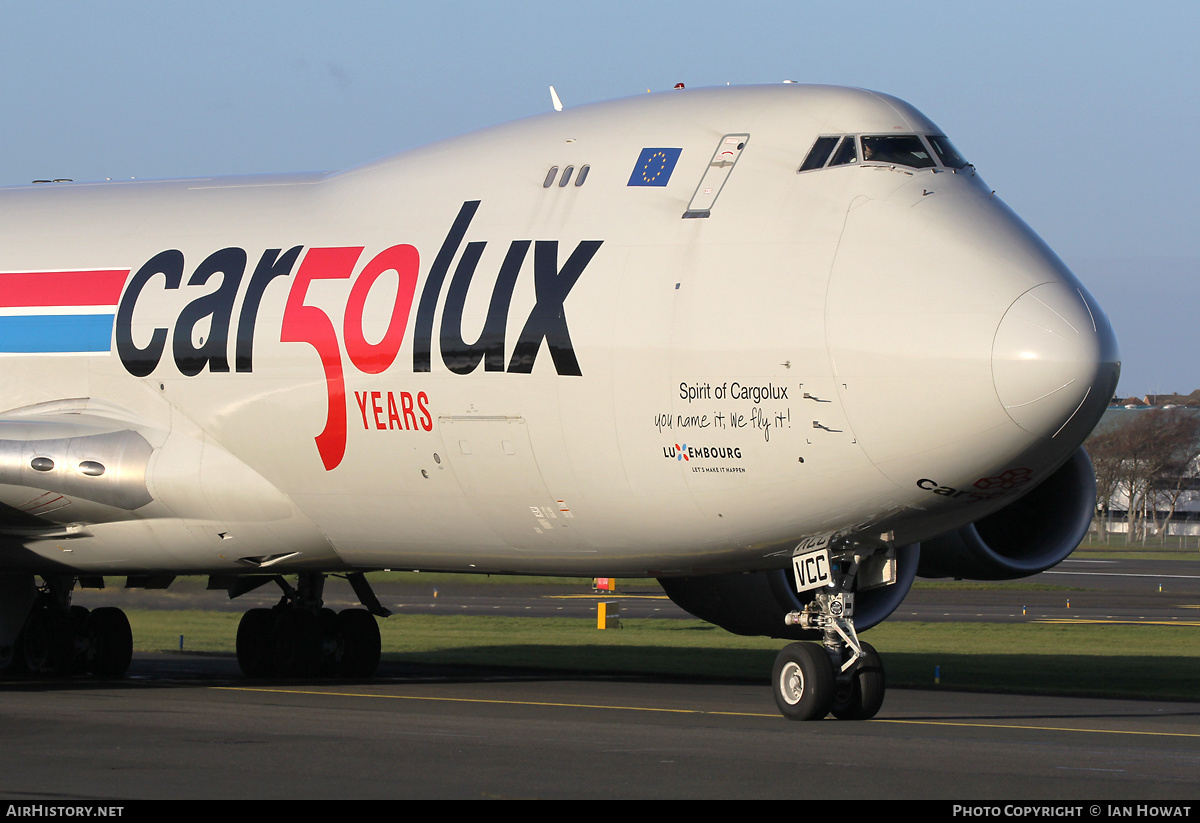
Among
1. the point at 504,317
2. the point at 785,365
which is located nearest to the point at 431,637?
the point at 504,317

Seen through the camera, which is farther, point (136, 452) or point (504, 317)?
point (136, 452)

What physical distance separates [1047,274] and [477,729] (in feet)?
20.5

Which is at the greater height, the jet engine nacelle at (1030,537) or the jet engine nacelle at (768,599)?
the jet engine nacelle at (1030,537)

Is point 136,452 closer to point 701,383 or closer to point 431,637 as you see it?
point 701,383

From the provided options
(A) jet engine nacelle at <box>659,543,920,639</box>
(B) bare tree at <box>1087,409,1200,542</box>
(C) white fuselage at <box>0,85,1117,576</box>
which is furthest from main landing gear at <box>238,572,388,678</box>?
(B) bare tree at <box>1087,409,1200,542</box>

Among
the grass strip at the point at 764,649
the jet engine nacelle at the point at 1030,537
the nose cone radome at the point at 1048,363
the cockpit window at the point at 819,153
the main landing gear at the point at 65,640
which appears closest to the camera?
the nose cone radome at the point at 1048,363

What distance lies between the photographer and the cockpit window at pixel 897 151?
15.2 meters

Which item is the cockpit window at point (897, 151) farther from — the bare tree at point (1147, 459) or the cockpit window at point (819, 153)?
the bare tree at point (1147, 459)

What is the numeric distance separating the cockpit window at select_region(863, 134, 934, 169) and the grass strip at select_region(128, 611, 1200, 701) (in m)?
→ 7.95

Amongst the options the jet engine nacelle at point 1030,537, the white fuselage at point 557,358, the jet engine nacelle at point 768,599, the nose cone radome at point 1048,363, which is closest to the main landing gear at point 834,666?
the white fuselage at point 557,358

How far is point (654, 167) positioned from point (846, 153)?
72.9 inches

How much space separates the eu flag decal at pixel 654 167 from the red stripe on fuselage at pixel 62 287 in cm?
636

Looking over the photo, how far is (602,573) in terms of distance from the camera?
17.0m

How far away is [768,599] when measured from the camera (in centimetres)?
1925
